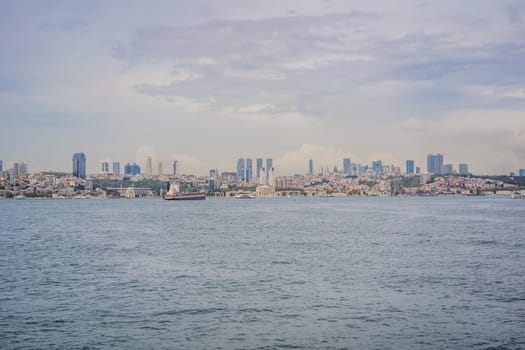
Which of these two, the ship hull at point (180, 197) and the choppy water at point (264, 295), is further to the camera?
the ship hull at point (180, 197)

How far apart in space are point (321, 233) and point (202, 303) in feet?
90.8

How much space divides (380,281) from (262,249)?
12354mm

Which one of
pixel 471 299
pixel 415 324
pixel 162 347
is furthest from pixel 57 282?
pixel 471 299

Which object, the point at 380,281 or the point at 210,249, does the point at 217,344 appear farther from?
the point at 210,249

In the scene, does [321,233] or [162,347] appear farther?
[321,233]

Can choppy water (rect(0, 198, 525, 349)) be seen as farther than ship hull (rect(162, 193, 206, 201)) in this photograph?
No

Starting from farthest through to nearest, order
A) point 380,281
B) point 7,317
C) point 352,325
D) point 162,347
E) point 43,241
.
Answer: point 43,241
point 380,281
point 7,317
point 352,325
point 162,347

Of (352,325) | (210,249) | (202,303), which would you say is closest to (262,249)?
(210,249)

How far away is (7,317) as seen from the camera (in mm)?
17391

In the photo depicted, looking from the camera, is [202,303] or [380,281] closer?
[202,303]

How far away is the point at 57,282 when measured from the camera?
23312mm

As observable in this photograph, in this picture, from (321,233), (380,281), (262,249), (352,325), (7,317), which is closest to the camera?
(352,325)

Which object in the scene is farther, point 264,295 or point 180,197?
point 180,197

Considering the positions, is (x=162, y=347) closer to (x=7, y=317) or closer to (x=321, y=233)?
(x=7, y=317)
